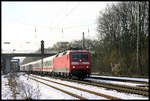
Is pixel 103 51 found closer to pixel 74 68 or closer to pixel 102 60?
pixel 102 60

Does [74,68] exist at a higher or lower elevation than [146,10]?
lower

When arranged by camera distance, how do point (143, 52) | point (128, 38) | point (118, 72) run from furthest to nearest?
1. point (128, 38)
2. point (118, 72)
3. point (143, 52)

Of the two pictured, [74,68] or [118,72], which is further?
[118,72]

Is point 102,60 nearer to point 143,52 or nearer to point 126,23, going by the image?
point 126,23

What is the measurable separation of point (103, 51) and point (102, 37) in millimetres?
2519

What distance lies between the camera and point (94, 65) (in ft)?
156

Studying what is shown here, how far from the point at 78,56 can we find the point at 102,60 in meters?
19.3

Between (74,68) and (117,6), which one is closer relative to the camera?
(74,68)

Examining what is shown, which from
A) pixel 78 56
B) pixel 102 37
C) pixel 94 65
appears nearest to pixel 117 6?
pixel 102 37

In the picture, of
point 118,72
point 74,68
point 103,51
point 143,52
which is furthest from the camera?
point 103,51

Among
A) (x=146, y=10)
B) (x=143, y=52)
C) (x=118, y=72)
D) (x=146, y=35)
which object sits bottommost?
(x=118, y=72)

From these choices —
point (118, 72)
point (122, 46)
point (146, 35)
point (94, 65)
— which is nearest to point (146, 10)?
point (146, 35)

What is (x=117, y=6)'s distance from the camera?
4294 centimetres

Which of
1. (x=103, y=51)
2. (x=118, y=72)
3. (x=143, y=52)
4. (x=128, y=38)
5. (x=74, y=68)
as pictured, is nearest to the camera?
(x=74, y=68)
